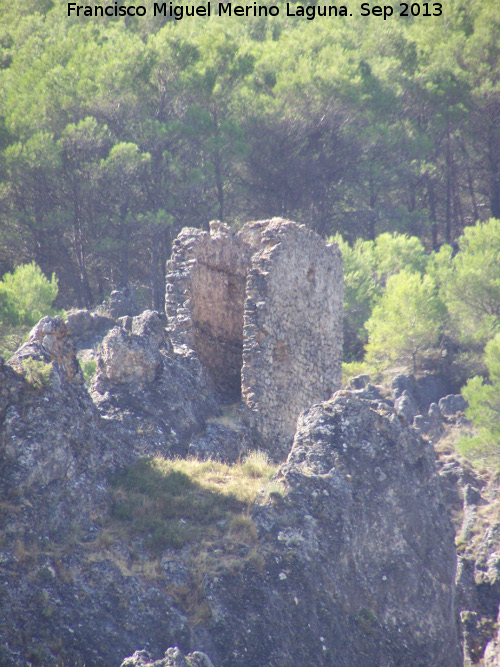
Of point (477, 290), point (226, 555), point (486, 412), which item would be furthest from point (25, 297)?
point (477, 290)

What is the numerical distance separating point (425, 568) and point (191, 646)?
8.64 ft

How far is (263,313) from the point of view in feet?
33.1

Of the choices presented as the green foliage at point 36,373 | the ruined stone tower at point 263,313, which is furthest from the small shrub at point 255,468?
the green foliage at point 36,373

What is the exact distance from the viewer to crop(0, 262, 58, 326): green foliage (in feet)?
49.6

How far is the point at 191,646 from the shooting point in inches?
196

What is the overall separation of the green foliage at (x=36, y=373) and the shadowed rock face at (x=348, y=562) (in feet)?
7.56

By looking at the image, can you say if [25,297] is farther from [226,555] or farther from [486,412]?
[226,555]

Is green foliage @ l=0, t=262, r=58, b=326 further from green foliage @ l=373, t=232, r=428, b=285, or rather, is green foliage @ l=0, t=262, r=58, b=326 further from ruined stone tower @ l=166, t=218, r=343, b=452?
green foliage @ l=373, t=232, r=428, b=285

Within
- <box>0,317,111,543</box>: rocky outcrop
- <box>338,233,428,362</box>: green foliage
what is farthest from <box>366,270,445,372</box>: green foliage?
<box>0,317,111,543</box>: rocky outcrop

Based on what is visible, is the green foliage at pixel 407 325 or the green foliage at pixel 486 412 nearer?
the green foliage at pixel 486 412

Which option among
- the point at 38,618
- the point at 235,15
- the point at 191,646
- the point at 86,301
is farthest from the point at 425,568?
the point at 235,15

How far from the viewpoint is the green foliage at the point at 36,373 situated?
6149 millimetres

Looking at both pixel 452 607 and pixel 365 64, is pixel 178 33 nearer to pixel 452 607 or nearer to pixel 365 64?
pixel 365 64

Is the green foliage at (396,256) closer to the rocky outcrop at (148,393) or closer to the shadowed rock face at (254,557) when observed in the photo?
the rocky outcrop at (148,393)
